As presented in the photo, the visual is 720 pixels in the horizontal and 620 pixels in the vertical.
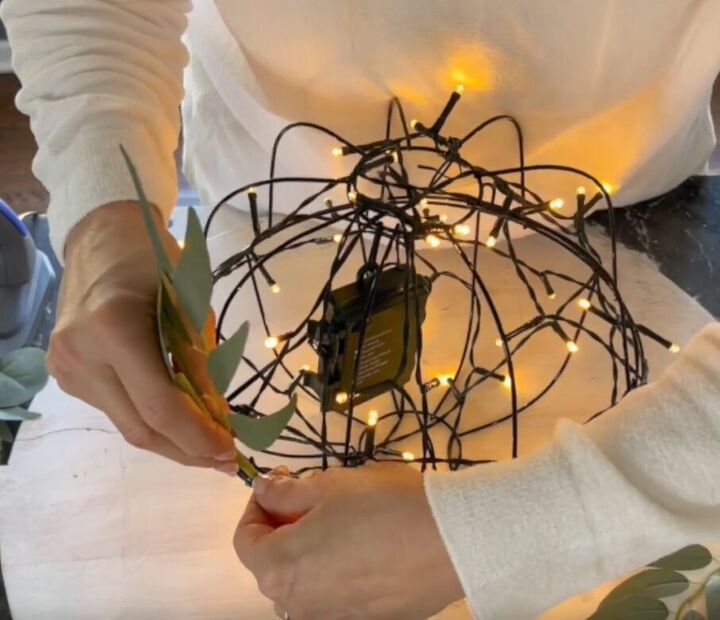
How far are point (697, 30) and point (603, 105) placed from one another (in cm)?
8

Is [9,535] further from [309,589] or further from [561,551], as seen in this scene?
[561,551]

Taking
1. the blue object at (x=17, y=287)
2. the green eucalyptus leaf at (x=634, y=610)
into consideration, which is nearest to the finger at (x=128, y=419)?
the green eucalyptus leaf at (x=634, y=610)

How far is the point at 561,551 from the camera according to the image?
438mm

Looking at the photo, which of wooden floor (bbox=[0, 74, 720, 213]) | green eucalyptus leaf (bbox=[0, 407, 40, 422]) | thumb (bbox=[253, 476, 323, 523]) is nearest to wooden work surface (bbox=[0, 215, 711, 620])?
green eucalyptus leaf (bbox=[0, 407, 40, 422])

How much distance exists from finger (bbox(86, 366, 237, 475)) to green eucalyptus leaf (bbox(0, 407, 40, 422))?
18 centimetres

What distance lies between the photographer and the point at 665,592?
0.54 m

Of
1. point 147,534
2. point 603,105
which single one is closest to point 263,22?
point 603,105

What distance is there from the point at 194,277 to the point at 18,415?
1.25 ft

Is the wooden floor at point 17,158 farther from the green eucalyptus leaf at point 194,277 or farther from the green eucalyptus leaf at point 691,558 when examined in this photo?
the green eucalyptus leaf at point 194,277

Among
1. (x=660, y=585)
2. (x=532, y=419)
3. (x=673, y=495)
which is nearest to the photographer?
(x=673, y=495)

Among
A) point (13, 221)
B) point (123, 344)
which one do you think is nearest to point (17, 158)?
point (13, 221)

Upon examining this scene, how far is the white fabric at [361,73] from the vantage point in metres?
0.56

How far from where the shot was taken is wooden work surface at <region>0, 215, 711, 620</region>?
585 mm

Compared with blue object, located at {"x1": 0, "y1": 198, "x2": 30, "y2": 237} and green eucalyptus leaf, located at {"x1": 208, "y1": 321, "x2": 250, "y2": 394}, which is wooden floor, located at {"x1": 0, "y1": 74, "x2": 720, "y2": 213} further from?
green eucalyptus leaf, located at {"x1": 208, "y1": 321, "x2": 250, "y2": 394}
